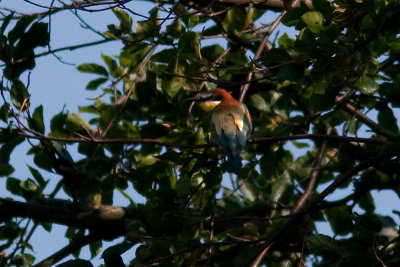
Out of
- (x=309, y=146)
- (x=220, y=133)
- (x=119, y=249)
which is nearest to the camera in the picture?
(x=119, y=249)

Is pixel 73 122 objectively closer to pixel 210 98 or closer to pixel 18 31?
pixel 18 31

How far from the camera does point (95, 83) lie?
4.86 m

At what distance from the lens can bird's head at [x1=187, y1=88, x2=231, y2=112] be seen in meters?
4.46

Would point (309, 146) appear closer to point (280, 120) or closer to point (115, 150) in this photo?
point (280, 120)

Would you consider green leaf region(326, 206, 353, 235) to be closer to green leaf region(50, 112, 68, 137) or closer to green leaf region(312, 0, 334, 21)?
green leaf region(312, 0, 334, 21)

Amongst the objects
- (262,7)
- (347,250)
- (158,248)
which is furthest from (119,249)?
(262,7)

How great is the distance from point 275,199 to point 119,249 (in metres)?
1.01

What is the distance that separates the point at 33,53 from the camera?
11.5 feet

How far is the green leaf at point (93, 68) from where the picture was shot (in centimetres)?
469

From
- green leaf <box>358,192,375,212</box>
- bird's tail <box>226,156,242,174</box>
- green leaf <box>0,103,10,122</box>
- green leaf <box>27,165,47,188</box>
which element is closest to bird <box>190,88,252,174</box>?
bird's tail <box>226,156,242,174</box>

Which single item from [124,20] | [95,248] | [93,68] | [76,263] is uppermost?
[93,68]

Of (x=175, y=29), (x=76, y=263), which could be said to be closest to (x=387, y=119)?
(x=175, y=29)

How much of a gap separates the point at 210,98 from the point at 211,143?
901 mm

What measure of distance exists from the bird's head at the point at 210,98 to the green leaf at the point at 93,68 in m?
0.66
